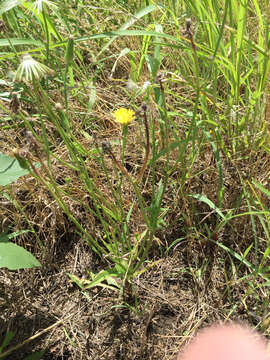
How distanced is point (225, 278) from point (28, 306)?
60cm

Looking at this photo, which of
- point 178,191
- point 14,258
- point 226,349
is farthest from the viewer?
point 178,191

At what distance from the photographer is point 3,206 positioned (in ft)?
3.61


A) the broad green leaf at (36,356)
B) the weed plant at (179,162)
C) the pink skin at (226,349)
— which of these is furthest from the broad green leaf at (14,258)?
the pink skin at (226,349)

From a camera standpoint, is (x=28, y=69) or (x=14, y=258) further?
(x=14, y=258)

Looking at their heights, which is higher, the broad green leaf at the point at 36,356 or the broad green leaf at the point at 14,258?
the broad green leaf at the point at 14,258

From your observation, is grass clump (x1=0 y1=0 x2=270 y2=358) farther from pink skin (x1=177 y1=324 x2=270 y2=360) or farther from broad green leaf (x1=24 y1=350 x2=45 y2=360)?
pink skin (x1=177 y1=324 x2=270 y2=360)

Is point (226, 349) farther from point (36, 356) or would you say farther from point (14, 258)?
point (36, 356)

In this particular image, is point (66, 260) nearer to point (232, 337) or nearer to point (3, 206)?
point (3, 206)

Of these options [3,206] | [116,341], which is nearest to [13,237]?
[3,206]

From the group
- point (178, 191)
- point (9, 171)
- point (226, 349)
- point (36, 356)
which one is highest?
point (226, 349)

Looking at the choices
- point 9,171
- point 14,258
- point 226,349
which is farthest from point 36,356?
point 226,349

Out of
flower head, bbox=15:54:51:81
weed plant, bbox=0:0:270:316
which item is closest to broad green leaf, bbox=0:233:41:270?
weed plant, bbox=0:0:270:316

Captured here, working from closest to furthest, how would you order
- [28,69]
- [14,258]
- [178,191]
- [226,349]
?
[226,349], [28,69], [14,258], [178,191]

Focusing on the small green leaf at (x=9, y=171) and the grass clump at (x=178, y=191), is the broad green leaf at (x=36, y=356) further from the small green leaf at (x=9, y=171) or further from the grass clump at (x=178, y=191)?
the small green leaf at (x=9, y=171)
